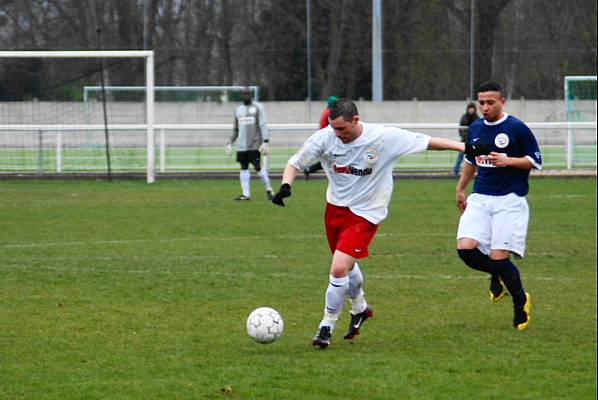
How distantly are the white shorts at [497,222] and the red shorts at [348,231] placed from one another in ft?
3.27

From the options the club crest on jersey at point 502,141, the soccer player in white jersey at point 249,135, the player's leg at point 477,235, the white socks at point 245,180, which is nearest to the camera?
the club crest on jersey at point 502,141

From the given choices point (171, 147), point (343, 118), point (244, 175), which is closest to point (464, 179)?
point (343, 118)

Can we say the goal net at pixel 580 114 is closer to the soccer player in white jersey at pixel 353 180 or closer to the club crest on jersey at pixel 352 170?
the soccer player in white jersey at pixel 353 180

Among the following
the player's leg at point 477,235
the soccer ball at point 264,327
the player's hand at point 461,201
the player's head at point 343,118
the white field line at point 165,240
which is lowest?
the white field line at point 165,240

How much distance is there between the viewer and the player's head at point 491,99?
8133 mm

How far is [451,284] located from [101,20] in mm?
26532

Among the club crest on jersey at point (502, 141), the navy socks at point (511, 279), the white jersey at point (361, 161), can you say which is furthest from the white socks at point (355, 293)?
the club crest on jersey at point (502, 141)

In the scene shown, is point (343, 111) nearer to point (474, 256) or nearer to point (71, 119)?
point (474, 256)

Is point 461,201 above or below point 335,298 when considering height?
above

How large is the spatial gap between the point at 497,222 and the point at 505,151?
55 cm

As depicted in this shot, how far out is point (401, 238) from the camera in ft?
44.8

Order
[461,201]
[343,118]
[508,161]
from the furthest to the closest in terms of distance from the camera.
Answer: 1. [461,201]
2. [508,161]
3. [343,118]

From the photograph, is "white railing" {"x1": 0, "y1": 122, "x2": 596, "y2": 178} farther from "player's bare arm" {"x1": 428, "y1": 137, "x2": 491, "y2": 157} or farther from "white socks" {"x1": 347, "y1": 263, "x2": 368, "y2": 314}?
"player's bare arm" {"x1": 428, "y1": 137, "x2": 491, "y2": 157}

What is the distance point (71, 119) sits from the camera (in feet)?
76.5
